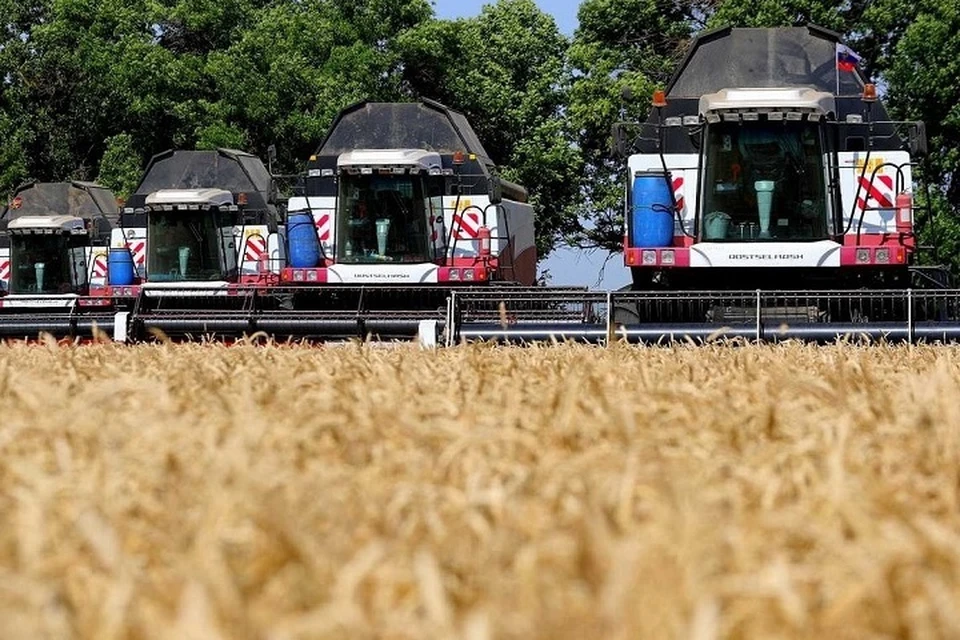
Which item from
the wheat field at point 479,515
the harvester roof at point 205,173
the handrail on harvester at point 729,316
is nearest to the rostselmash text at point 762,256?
the handrail on harvester at point 729,316

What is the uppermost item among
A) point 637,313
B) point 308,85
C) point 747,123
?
point 308,85

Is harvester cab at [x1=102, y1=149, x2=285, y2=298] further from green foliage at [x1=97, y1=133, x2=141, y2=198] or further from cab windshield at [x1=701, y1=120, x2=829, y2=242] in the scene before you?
green foliage at [x1=97, y1=133, x2=141, y2=198]

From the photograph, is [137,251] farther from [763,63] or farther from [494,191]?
[763,63]

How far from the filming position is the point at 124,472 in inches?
84.9

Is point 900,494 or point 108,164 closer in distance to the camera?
point 900,494

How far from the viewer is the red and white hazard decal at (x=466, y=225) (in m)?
18.8

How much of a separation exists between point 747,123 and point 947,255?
→ 18.8m

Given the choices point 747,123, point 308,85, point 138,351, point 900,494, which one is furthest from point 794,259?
point 308,85

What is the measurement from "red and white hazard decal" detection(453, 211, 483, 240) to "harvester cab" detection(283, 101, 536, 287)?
0.01 meters

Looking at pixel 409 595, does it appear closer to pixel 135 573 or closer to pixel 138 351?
pixel 135 573

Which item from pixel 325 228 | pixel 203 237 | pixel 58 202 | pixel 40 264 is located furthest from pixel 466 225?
pixel 58 202

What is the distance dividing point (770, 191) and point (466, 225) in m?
5.89

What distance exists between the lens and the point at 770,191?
541 inches

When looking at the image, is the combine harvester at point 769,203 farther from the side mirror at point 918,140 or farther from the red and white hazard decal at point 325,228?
the red and white hazard decal at point 325,228
